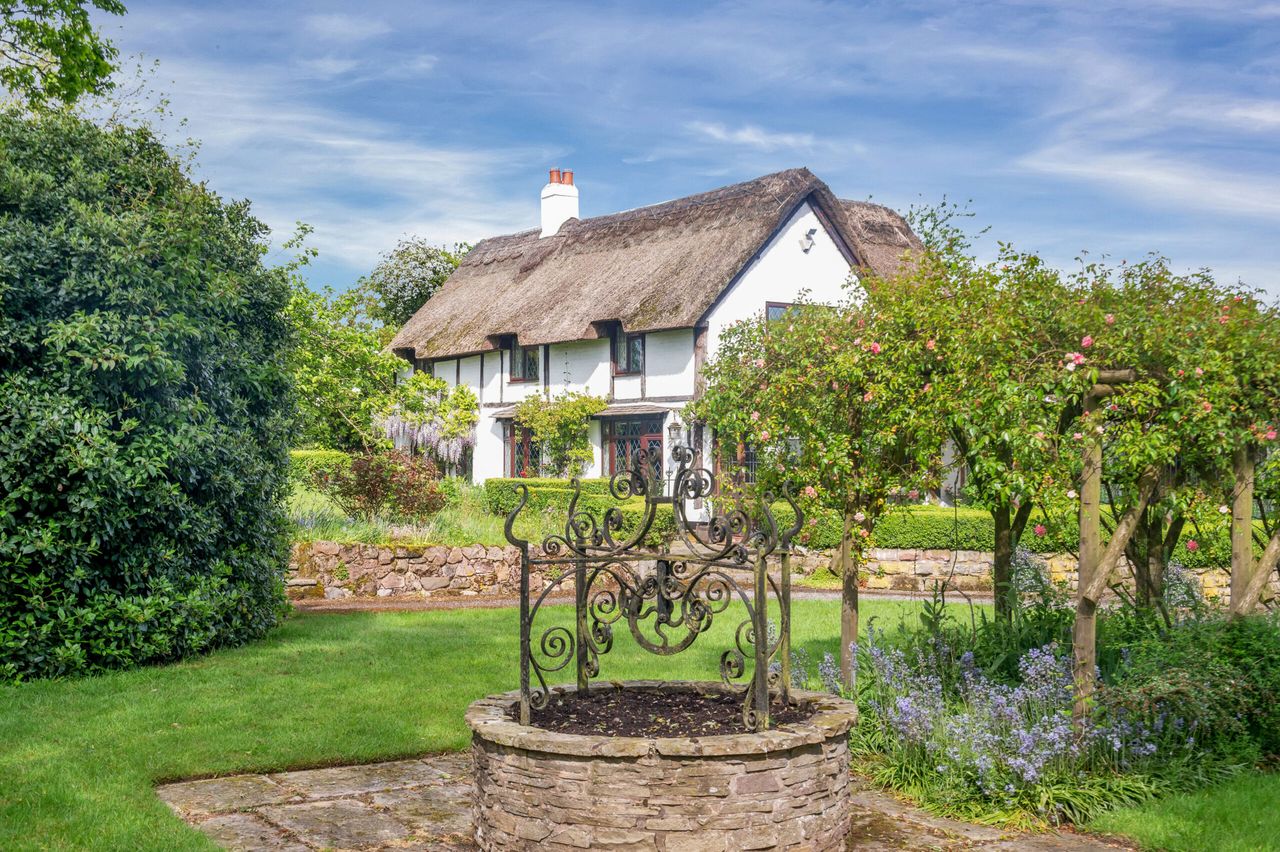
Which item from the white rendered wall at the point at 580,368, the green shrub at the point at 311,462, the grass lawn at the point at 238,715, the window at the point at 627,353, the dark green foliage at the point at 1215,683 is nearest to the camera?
the grass lawn at the point at 238,715

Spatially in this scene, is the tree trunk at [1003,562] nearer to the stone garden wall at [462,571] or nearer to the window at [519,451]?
the stone garden wall at [462,571]

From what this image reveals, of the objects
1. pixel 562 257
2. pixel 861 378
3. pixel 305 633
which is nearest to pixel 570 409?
pixel 562 257

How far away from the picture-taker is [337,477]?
58.4 feet

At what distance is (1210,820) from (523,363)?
24.5 m

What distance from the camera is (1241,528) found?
7406mm

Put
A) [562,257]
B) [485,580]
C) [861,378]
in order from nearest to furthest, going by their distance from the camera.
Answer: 1. [861,378]
2. [485,580]
3. [562,257]

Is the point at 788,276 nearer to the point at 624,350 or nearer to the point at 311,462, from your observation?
the point at 624,350

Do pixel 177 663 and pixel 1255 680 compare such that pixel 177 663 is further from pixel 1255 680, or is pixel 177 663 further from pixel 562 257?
pixel 562 257

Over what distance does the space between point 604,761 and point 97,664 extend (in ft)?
22.2

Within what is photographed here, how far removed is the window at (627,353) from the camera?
1023 inches

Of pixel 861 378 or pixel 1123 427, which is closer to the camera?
pixel 1123 427

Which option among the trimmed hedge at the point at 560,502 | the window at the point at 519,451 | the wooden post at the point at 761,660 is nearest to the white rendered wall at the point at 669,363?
the trimmed hedge at the point at 560,502

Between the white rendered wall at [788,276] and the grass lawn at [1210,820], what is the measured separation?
18376mm

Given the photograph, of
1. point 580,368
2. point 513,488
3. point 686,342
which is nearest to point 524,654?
point 686,342
